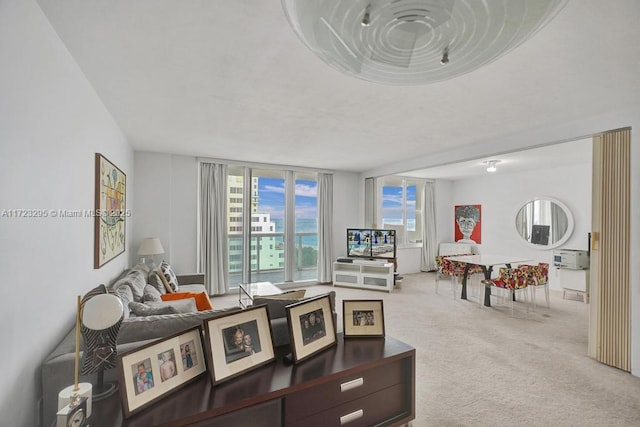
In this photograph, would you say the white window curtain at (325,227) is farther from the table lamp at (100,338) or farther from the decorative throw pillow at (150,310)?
the table lamp at (100,338)

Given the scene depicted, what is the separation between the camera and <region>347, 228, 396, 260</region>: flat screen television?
6.11 m

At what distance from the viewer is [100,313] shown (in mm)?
1233

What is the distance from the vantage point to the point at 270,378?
4.83 feet

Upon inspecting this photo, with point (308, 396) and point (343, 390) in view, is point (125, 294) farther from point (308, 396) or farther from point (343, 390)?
point (343, 390)

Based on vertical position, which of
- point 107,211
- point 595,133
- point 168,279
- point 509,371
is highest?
point 595,133

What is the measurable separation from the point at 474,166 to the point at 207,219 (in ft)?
16.3

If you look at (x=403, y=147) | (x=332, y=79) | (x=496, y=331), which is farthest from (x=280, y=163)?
(x=496, y=331)

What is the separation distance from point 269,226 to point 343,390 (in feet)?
14.8

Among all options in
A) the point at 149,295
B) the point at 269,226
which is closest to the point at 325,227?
the point at 269,226

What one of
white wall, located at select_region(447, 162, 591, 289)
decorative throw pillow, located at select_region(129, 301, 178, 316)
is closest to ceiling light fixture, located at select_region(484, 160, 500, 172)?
white wall, located at select_region(447, 162, 591, 289)

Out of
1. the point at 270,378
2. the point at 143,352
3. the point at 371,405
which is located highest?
the point at 143,352

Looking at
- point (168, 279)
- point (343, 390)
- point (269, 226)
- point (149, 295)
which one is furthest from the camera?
point (269, 226)

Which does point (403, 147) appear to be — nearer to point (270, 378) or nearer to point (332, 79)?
point (332, 79)

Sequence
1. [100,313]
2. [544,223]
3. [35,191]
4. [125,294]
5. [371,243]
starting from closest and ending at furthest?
[100,313] < [35,191] < [125,294] < [544,223] < [371,243]
